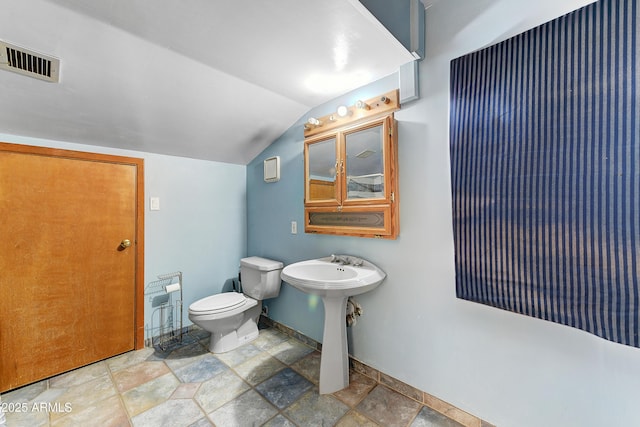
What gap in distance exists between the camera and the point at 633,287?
88 centimetres

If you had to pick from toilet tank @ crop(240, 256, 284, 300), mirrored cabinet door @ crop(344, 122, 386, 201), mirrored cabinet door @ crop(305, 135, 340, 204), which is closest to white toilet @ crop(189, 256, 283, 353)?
toilet tank @ crop(240, 256, 284, 300)

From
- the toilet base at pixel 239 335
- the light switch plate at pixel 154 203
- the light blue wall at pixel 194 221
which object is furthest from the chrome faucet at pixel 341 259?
the light switch plate at pixel 154 203

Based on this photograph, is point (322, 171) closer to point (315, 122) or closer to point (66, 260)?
point (315, 122)

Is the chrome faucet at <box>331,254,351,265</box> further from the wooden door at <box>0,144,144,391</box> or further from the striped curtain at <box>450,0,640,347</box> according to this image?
the wooden door at <box>0,144,144,391</box>

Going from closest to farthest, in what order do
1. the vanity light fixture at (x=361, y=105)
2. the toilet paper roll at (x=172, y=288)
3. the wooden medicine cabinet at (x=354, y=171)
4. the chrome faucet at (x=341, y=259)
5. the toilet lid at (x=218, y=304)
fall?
the wooden medicine cabinet at (x=354, y=171), the vanity light fixture at (x=361, y=105), the chrome faucet at (x=341, y=259), the toilet lid at (x=218, y=304), the toilet paper roll at (x=172, y=288)

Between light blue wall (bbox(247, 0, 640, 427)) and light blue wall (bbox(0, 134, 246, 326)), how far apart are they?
1.32 m

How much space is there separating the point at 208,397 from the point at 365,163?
184cm

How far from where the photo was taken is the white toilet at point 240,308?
1.98 metres

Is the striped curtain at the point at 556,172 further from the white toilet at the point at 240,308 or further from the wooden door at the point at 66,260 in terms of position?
the wooden door at the point at 66,260

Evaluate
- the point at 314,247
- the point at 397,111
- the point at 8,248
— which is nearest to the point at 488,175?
the point at 397,111

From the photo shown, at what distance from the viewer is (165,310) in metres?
2.32

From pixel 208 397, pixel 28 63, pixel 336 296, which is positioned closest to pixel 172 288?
pixel 208 397

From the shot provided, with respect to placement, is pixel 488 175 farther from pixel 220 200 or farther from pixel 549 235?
pixel 220 200

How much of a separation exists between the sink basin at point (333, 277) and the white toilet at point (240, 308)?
0.60m
